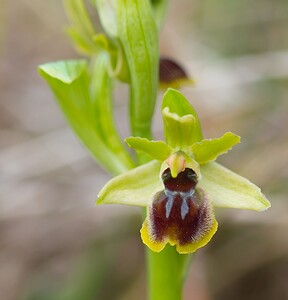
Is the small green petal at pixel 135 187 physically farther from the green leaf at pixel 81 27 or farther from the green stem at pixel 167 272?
the green leaf at pixel 81 27

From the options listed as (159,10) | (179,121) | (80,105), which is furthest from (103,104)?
(179,121)

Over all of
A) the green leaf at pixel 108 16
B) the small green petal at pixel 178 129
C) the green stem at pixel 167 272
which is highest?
the green leaf at pixel 108 16

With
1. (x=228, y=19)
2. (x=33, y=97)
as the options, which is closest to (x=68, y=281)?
(x=33, y=97)

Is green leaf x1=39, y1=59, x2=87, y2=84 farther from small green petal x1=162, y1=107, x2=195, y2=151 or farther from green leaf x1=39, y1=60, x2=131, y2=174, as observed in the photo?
small green petal x1=162, y1=107, x2=195, y2=151

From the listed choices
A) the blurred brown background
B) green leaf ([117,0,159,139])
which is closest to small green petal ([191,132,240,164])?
green leaf ([117,0,159,139])

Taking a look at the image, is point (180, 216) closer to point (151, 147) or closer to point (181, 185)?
point (181, 185)

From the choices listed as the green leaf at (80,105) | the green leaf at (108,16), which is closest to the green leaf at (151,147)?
the green leaf at (80,105)

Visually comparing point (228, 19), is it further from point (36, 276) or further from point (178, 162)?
point (178, 162)
